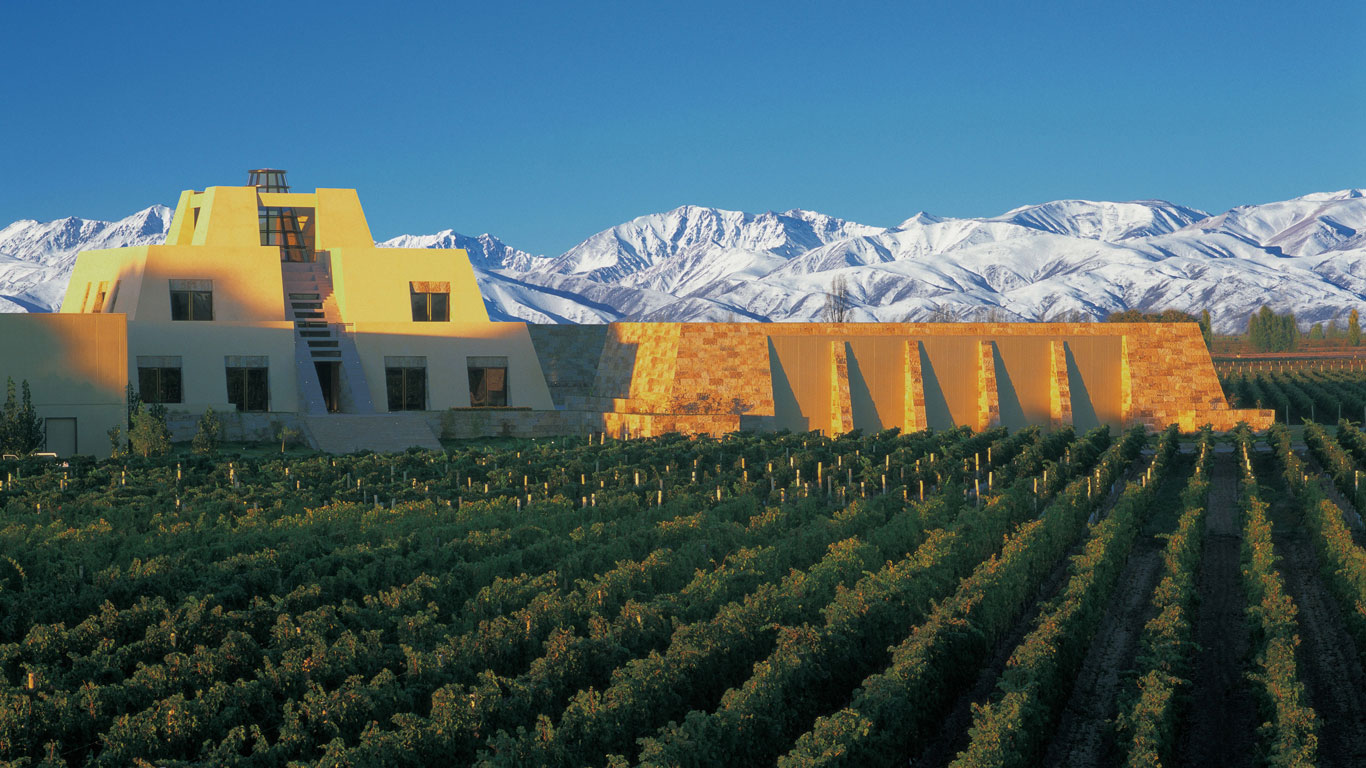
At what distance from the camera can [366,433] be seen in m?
42.3

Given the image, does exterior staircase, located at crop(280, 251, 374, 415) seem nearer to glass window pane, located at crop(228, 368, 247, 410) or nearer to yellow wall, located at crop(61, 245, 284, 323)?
yellow wall, located at crop(61, 245, 284, 323)

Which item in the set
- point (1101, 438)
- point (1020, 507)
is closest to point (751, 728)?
point (1020, 507)

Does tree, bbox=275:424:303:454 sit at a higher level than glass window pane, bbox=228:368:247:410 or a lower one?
lower

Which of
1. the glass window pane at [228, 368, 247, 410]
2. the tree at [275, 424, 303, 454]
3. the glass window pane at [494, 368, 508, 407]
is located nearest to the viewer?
the tree at [275, 424, 303, 454]

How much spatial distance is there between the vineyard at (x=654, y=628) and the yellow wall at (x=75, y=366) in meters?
10.6

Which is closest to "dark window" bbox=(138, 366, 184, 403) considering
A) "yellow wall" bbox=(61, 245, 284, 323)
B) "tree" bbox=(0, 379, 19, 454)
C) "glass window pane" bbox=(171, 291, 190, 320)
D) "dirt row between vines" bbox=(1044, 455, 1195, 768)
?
"yellow wall" bbox=(61, 245, 284, 323)

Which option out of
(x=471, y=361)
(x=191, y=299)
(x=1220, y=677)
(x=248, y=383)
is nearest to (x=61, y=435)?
(x=248, y=383)

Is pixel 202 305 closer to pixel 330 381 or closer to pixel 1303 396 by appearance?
pixel 330 381

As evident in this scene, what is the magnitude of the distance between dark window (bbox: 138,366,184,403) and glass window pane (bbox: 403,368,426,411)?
778cm

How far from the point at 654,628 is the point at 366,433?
26984 mm

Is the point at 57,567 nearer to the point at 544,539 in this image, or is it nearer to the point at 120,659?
the point at 120,659

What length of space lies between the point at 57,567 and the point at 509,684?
29.2 feet

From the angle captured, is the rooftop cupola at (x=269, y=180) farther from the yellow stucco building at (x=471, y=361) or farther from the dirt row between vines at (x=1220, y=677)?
the dirt row between vines at (x=1220, y=677)

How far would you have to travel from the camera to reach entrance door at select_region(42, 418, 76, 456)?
39250 mm
